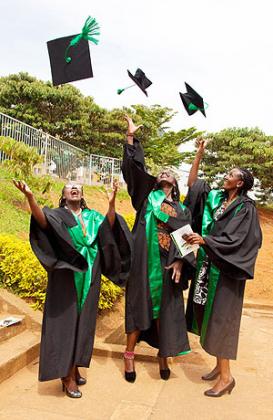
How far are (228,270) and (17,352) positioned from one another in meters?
2.17

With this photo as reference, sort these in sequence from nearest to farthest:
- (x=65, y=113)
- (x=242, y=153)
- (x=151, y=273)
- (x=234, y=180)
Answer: (x=234, y=180)
(x=151, y=273)
(x=242, y=153)
(x=65, y=113)

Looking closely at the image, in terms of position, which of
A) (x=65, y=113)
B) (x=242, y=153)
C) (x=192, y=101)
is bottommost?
(x=192, y=101)

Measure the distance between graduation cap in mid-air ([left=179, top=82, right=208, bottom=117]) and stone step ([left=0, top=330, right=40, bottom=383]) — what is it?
3006mm

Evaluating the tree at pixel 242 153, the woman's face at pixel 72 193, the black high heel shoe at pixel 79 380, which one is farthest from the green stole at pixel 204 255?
the tree at pixel 242 153

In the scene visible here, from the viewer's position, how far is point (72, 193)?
3.77 meters

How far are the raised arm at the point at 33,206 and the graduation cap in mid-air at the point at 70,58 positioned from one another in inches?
63.7

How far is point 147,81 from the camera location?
4750 mm

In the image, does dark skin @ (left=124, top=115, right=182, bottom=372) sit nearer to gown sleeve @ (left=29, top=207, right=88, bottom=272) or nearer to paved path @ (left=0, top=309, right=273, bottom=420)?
paved path @ (left=0, top=309, right=273, bottom=420)

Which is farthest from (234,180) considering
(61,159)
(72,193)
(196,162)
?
(61,159)

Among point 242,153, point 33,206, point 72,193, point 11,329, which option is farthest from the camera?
point 242,153

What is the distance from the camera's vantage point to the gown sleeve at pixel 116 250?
12.3ft

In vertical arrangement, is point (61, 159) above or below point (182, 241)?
above

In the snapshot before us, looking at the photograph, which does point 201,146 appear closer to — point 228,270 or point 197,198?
point 197,198

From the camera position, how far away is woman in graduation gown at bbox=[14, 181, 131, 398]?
137 inches
